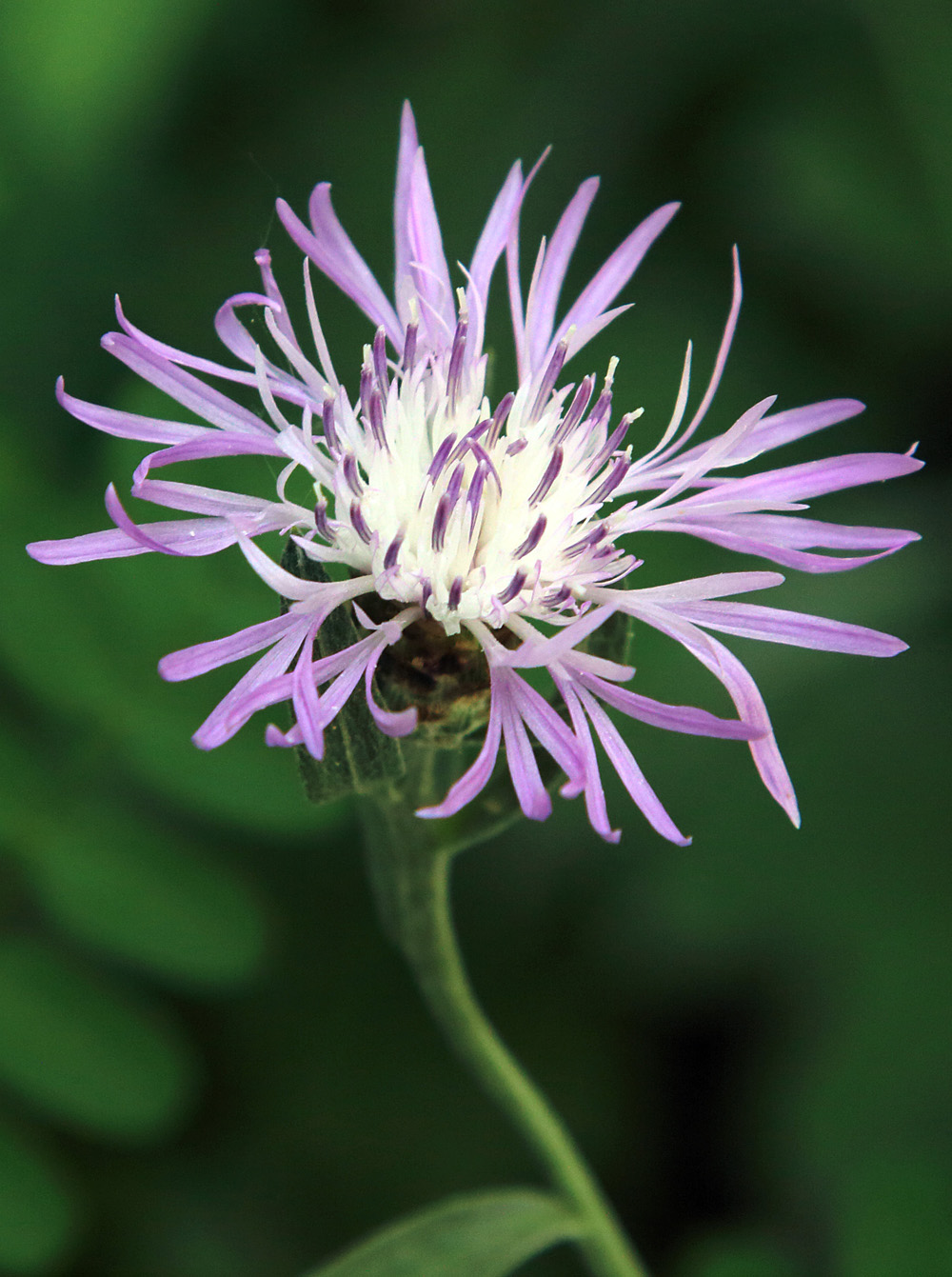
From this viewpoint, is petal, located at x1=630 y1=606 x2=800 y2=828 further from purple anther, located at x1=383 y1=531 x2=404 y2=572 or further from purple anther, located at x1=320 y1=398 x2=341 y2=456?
purple anther, located at x1=320 y1=398 x2=341 y2=456

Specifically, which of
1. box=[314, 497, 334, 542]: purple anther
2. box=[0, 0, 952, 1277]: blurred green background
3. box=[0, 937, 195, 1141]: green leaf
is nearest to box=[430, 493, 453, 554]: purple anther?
box=[314, 497, 334, 542]: purple anther

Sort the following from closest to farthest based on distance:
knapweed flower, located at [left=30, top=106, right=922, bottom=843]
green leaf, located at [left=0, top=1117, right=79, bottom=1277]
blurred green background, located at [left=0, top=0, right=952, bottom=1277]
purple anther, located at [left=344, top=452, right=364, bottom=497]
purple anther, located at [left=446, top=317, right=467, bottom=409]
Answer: knapweed flower, located at [left=30, top=106, right=922, bottom=843], purple anther, located at [left=344, top=452, right=364, bottom=497], purple anther, located at [left=446, top=317, right=467, bottom=409], green leaf, located at [left=0, top=1117, right=79, bottom=1277], blurred green background, located at [left=0, top=0, right=952, bottom=1277]

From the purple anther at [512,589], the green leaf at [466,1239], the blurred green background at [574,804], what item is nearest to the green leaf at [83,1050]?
the blurred green background at [574,804]

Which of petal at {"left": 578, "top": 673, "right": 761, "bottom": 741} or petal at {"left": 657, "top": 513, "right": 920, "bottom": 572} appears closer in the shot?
petal at {"left": 578, "top": 673, "right": 761, "bottom": 741}

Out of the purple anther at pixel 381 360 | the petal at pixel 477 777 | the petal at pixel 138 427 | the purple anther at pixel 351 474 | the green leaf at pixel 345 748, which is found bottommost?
the petal at pixel 477 777

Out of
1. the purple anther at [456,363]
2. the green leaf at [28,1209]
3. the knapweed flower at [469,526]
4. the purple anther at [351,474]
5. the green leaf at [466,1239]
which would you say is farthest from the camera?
the green leaf at [28,1209]

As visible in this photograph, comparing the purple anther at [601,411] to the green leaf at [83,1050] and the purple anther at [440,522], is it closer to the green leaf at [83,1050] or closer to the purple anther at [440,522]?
the purple anther at [440,522]

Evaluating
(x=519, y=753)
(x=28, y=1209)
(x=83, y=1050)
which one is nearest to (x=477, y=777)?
(x=519, y=753)
